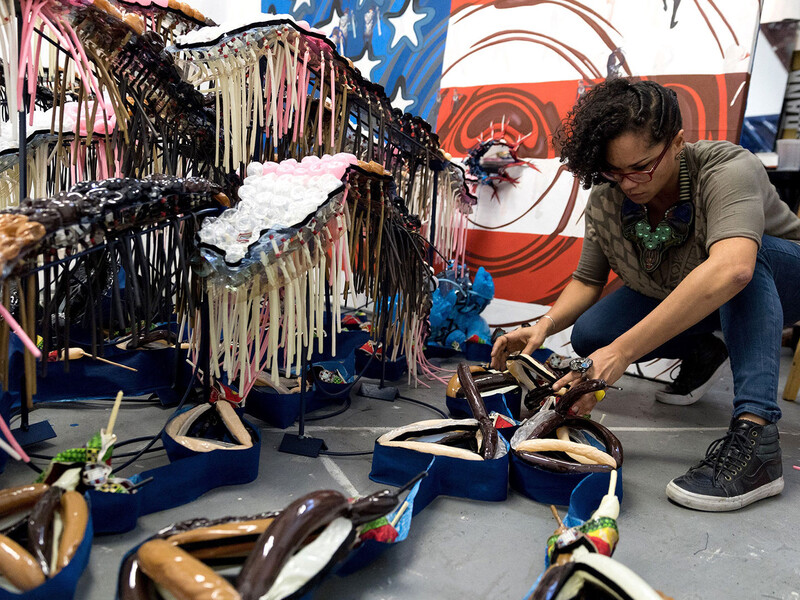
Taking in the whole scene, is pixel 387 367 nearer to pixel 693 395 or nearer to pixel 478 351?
pixel 478 351

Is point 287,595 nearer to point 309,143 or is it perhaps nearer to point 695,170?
point 695,170

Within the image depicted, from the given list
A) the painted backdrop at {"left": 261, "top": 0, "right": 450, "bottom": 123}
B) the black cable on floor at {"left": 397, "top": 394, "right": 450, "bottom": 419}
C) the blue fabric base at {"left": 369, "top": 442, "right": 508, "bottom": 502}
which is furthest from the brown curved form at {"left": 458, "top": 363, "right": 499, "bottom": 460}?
the painted backdrop at {"left": 261, "top": 0, "right": 450, "bottom": 123}

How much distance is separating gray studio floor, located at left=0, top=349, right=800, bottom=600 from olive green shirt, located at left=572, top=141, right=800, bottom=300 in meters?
0.46

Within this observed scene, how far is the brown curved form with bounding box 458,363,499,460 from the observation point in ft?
3.84

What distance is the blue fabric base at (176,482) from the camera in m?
0.90

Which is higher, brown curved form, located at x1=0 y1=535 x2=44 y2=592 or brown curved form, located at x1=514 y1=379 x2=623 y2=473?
brown curved form, located at x1=0 y1=535 x2=44 y2=592

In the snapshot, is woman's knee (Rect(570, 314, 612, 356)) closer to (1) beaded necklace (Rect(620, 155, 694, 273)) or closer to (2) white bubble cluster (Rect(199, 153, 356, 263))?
(1) beaded necklace (Rect(620, 155, 694, 273))

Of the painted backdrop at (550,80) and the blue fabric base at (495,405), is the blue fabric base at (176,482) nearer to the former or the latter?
the blue fabric base at (495,405)

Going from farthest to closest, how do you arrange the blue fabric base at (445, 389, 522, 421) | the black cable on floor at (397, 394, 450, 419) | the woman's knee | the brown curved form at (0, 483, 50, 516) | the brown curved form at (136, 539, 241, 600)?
1. the woman's knee
2. the black cable on floor at (397, 394, 450, 419)
3. the blue fabric base at (445, 389, 522, 421)
4. the brown curved form at (0, 483, 50, 516)
5. the brown curved form at (136, 539, 241, 600)

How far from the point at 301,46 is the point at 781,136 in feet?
6.40

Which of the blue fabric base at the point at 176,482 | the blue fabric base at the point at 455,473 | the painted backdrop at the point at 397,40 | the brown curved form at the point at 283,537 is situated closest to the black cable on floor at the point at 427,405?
the blue fabric base at the point at 455,473

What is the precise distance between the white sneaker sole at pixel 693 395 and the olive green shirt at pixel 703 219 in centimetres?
42

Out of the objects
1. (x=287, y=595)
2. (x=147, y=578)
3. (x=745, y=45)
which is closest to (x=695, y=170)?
(x=745, y=45)

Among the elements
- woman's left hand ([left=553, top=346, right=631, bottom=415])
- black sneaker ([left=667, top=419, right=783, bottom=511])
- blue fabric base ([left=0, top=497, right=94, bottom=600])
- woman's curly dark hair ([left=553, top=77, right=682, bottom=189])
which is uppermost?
woman's curly dark hair ([left=553, top=77, right=682, bottom=189])
